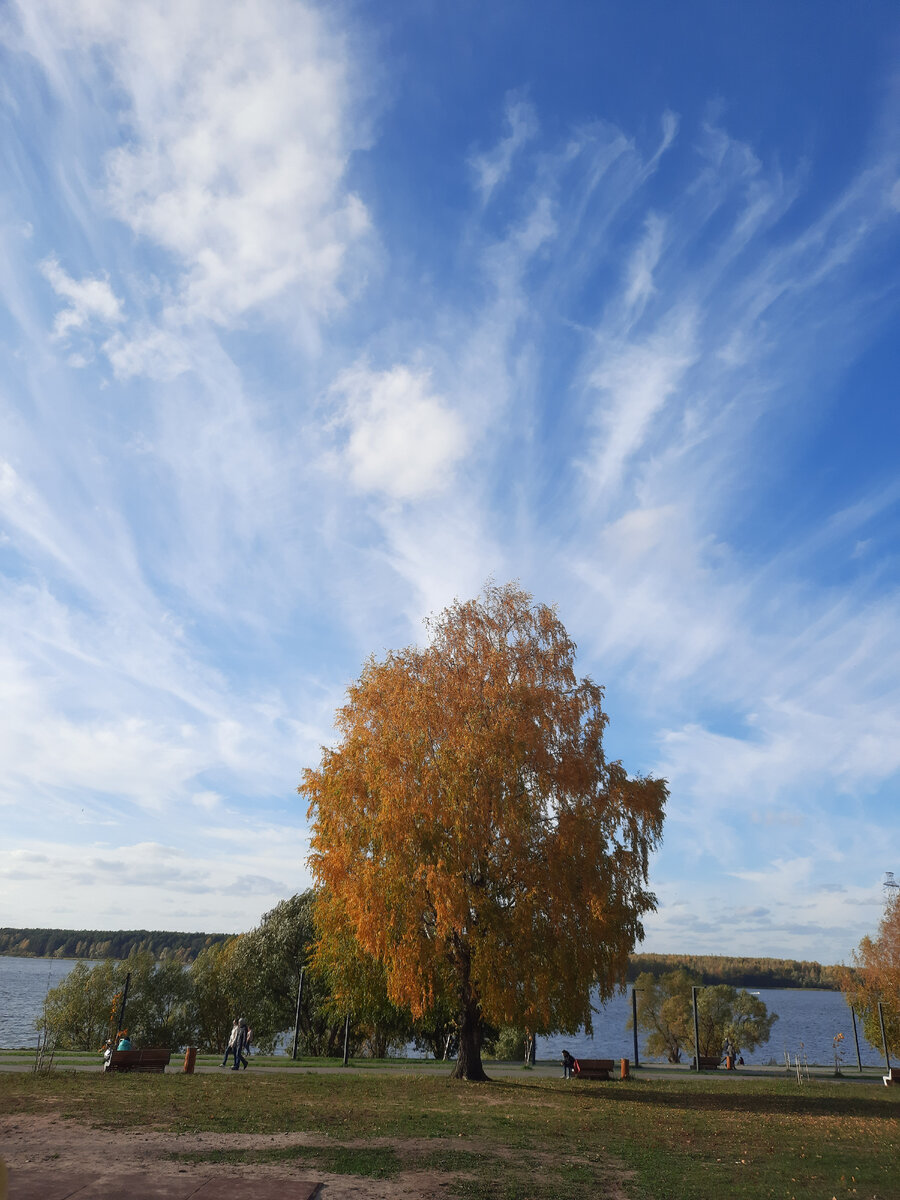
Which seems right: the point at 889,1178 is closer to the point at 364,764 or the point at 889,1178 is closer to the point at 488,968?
the point at 488,968

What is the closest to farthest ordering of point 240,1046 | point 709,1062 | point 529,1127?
1. point 529,1127
2. point 240,1046
3. point 709,1062

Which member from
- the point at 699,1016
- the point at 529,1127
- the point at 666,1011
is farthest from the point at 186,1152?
the point at 666,1011

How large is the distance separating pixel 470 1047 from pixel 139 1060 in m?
9.12

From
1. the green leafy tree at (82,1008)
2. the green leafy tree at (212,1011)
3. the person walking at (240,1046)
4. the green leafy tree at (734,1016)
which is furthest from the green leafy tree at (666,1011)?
the person walking at (240,1046)

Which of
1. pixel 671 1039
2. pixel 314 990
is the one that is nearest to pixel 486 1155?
pixel 314 990

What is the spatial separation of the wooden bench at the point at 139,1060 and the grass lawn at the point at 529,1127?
3.48 ft

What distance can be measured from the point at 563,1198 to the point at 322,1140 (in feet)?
15.3

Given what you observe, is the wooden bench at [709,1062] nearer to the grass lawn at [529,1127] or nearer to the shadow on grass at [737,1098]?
the shadow on grass at [737,1098]

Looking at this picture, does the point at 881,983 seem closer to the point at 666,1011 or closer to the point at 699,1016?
the point at 699,1016

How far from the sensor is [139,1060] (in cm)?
2241

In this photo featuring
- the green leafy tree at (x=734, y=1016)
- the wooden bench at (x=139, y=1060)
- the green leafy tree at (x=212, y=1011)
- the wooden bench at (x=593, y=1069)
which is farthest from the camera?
the green leafy tree at (x=734, y=1016)

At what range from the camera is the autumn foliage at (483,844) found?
2159 centimetres

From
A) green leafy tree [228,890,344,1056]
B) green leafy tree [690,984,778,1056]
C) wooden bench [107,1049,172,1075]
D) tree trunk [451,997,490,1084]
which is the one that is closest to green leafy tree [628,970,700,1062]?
green leafy tree [690,984,778,1056]

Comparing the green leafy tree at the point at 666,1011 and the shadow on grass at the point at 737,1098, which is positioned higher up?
the green leafy tree at the point at 666,1011
